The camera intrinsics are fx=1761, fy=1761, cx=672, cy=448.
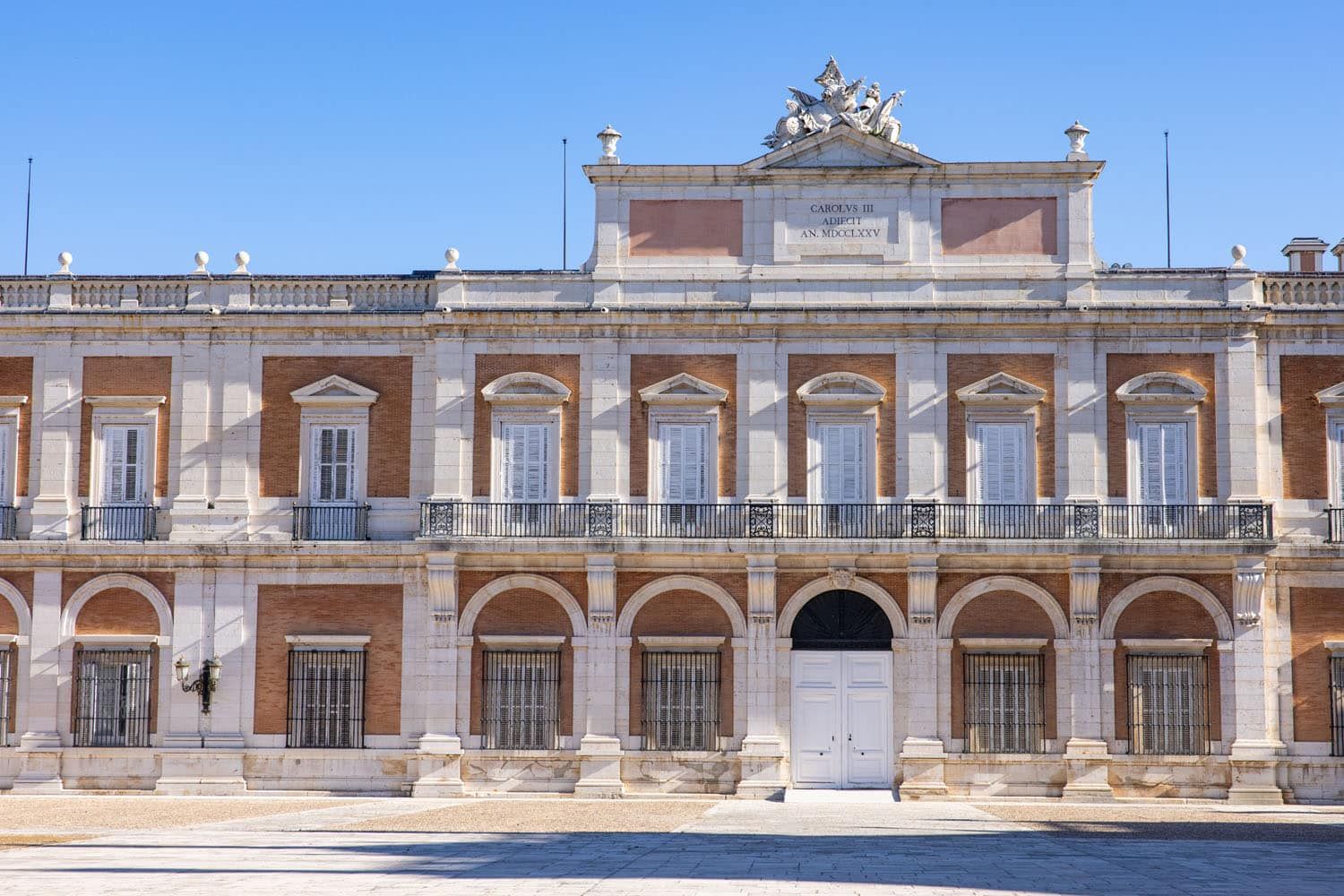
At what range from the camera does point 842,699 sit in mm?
33031

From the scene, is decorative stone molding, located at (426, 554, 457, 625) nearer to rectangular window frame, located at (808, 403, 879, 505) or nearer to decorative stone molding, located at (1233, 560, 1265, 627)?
rectangular window frame, located at (808, 403, 879, 505)

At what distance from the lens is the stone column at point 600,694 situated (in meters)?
32.7

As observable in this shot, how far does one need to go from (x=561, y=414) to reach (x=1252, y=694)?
13.9m

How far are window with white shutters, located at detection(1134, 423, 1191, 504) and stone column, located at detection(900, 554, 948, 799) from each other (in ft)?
14.3

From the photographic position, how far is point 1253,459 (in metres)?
32.9

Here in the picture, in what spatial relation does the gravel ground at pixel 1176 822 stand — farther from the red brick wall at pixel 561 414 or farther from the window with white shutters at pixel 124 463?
the window with white shutters at pixel 124 463

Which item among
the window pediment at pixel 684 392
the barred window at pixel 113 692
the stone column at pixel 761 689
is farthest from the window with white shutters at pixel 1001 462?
the barred window at pixel 113 692

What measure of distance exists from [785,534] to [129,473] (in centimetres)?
1283

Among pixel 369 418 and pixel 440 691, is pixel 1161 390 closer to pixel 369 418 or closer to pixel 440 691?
pixel 440 691

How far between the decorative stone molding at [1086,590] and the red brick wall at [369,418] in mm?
12695

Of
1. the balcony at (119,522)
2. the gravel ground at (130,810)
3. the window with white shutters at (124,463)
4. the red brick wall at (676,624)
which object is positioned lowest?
the gravel ground at (130,810)

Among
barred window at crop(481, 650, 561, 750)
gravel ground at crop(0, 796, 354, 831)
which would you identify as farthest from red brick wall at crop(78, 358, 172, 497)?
barred window at crop(481, 650, 561, 750)

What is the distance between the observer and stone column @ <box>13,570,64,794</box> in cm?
3325

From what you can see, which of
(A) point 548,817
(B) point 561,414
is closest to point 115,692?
(B) point 561,414
